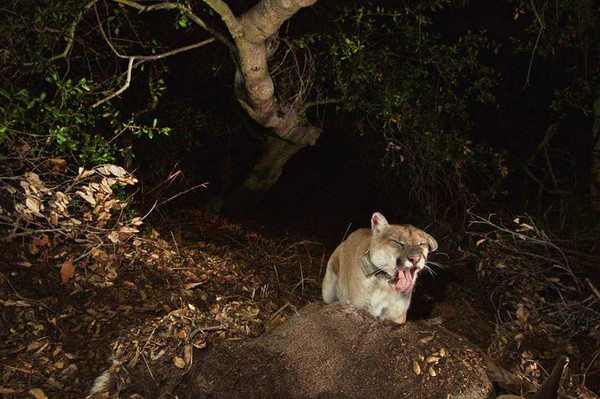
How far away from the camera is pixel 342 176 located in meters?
15.6

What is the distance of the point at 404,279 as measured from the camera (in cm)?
530

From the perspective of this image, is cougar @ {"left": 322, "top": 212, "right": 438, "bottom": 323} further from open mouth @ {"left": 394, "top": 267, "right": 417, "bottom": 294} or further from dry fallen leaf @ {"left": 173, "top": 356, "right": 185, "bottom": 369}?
dry fallen leaf @ {"left": 173, "top": 356, "right": 185, "bottom": 369}

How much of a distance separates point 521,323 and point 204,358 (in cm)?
388

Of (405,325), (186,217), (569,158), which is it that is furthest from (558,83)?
(405,325)

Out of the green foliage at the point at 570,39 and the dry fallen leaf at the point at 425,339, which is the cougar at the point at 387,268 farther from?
the green foliage at the point at 570,39

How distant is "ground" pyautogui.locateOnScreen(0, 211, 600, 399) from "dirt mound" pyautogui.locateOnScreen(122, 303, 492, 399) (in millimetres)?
435

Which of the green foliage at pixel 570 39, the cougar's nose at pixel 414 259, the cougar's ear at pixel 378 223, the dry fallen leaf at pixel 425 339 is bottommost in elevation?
the dry fallen leaf at pixel 425 339

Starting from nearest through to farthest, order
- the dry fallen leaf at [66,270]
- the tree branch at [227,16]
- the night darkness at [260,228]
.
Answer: the night darkness at [260,228]
the tree branch at [227,16]
the dry fallen leaf at [66,270]

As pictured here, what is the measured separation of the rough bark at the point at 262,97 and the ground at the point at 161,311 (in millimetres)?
2117

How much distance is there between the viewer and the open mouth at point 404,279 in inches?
208

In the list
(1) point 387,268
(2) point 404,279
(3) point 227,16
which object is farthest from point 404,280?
(3) point 227,16

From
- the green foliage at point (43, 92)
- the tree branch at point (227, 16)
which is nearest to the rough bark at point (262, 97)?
the tree branch at point (227, 16)

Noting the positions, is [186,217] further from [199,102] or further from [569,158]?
[569,158]

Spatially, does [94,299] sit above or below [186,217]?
above
